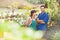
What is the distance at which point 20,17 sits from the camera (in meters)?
2.18

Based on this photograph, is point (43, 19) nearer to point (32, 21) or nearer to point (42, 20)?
point (42, 20)

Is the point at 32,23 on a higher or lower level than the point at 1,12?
lower

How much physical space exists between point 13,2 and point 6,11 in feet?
0.40

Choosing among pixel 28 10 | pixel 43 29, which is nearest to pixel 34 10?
pixel 28 10

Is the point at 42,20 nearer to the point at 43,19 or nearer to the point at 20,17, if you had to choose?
the point at 43,19

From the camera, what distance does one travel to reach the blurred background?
7.09 feet

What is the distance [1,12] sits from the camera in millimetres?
2164

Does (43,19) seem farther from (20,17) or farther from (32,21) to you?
(20,17)

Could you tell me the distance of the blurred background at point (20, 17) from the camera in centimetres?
216

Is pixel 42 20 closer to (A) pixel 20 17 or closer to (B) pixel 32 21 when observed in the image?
(B) pixel 32 21

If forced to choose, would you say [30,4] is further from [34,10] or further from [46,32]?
[46,32]

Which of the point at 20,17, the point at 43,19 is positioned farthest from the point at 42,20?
the point at 20,17

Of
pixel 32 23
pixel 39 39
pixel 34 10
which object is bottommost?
pixel 39 39

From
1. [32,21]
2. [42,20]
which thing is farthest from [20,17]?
[42,20]
